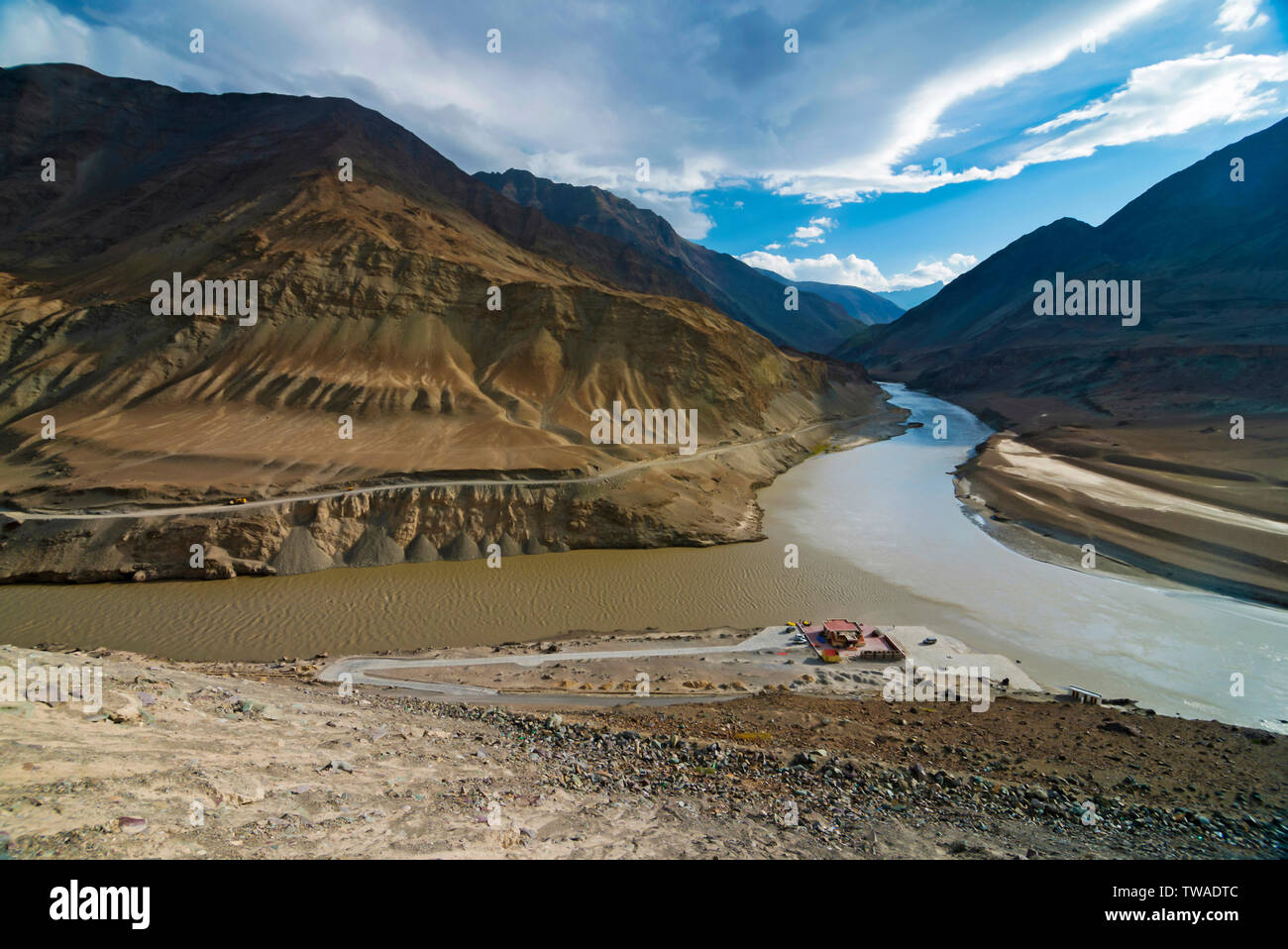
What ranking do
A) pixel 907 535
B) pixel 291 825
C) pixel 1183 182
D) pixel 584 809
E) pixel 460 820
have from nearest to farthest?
pixel 291 825
pixel 460 820
pixel 584 809
pixel 907 535
pixel 1183 182

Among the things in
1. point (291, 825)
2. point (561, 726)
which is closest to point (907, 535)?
point (561, 726)

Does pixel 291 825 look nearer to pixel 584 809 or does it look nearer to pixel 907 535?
pixel 584 809

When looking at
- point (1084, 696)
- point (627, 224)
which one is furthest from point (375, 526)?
point (627, 224)

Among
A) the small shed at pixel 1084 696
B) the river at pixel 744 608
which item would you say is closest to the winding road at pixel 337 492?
the river at pixel 744 608

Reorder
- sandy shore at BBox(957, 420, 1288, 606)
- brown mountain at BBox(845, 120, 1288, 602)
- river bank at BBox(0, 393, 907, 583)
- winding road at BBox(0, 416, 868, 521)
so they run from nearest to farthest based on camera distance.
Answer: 1. river bank at BBox(0, 393, 907, 583)
2. sandy shore at BBox(957, 420, 1288, 606)
3. winding road at BBox(0, 416, 868, 521)
4. brown mountain at BBox(845, 120, 1288, 602)

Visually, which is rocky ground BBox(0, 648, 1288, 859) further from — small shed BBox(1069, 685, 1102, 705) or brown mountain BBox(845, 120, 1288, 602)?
brown mountain BBox(845, 120, 1288, 602)

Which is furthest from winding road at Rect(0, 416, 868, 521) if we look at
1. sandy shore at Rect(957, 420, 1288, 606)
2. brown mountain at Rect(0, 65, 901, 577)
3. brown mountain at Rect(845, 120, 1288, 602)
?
brown mountain at Rect(845, 120, 1288, 602)

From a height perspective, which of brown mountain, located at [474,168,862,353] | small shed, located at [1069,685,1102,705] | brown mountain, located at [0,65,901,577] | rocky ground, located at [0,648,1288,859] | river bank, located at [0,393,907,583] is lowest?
small shed, located at [1069,685,1102,705]
